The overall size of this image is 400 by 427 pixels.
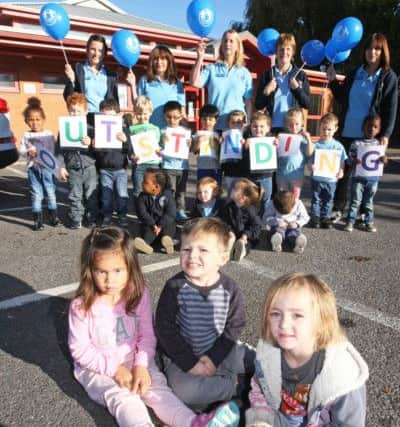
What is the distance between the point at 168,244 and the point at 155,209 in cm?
47

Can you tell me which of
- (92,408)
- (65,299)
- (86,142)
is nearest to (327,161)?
(86,142)

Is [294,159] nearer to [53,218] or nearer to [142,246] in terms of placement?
[142,246]

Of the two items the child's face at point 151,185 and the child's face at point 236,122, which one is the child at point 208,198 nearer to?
the child's face at point 151,185

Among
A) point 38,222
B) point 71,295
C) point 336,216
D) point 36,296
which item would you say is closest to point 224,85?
point 336,216

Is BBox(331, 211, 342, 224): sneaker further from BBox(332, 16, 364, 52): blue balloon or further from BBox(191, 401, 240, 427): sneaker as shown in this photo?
BBox(191, 401, 240, 427): sneaker

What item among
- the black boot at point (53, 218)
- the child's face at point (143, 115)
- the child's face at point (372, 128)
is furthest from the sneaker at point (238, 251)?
the black boot at point (53, 218)

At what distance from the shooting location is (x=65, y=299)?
3172 mm

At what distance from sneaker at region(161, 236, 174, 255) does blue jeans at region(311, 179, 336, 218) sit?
2033 mm

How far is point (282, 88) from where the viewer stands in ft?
15.8

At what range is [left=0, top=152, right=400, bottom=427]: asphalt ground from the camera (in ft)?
6.73

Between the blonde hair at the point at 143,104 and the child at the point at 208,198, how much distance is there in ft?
3.49

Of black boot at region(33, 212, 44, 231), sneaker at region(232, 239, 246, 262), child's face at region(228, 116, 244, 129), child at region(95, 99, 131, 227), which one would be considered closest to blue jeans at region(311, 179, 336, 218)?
child's face at region(228, 116, 244, 129)

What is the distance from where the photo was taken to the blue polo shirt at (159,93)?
480 cm

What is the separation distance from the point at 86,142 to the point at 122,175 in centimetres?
59
